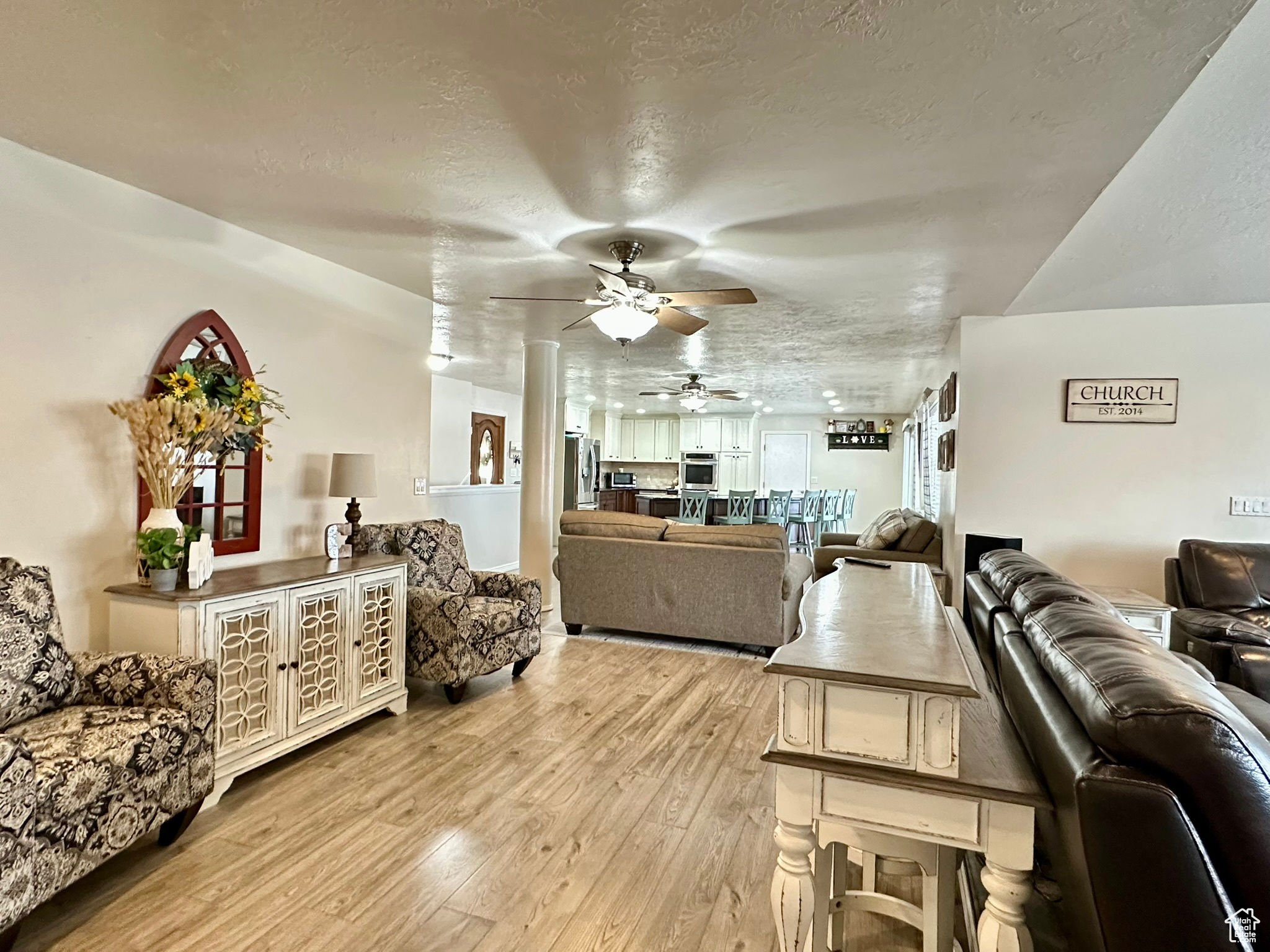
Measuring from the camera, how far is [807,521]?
9.59m

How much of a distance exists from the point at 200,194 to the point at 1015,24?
9.80 ft

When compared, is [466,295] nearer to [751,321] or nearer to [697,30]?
[751,321]

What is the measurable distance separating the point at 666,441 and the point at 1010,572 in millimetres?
10401

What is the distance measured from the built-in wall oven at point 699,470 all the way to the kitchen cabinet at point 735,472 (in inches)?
3.5

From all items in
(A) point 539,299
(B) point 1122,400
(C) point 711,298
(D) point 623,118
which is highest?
(D) point 623,118

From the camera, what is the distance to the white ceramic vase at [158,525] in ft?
8.49

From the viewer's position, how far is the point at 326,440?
3646mm

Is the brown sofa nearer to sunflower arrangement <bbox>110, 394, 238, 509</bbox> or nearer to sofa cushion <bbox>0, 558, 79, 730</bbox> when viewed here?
sunflower arrangement <bbox>110, 394, 238, 509</bbox>

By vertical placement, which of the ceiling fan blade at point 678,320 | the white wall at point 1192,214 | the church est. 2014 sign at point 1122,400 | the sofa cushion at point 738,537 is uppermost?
the white wall at point 1192,214

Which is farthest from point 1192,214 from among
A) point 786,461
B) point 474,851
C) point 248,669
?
point 786,461

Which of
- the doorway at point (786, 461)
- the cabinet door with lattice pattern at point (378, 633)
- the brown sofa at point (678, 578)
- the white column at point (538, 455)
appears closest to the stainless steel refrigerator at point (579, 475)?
the doorway at point (786, 461)

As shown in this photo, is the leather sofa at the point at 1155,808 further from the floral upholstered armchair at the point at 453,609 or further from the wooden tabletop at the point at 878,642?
the floral upholstered armchair at the point at 453,609

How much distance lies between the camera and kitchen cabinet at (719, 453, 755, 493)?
11.9 meters

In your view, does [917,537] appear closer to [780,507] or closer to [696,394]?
[696,394]
